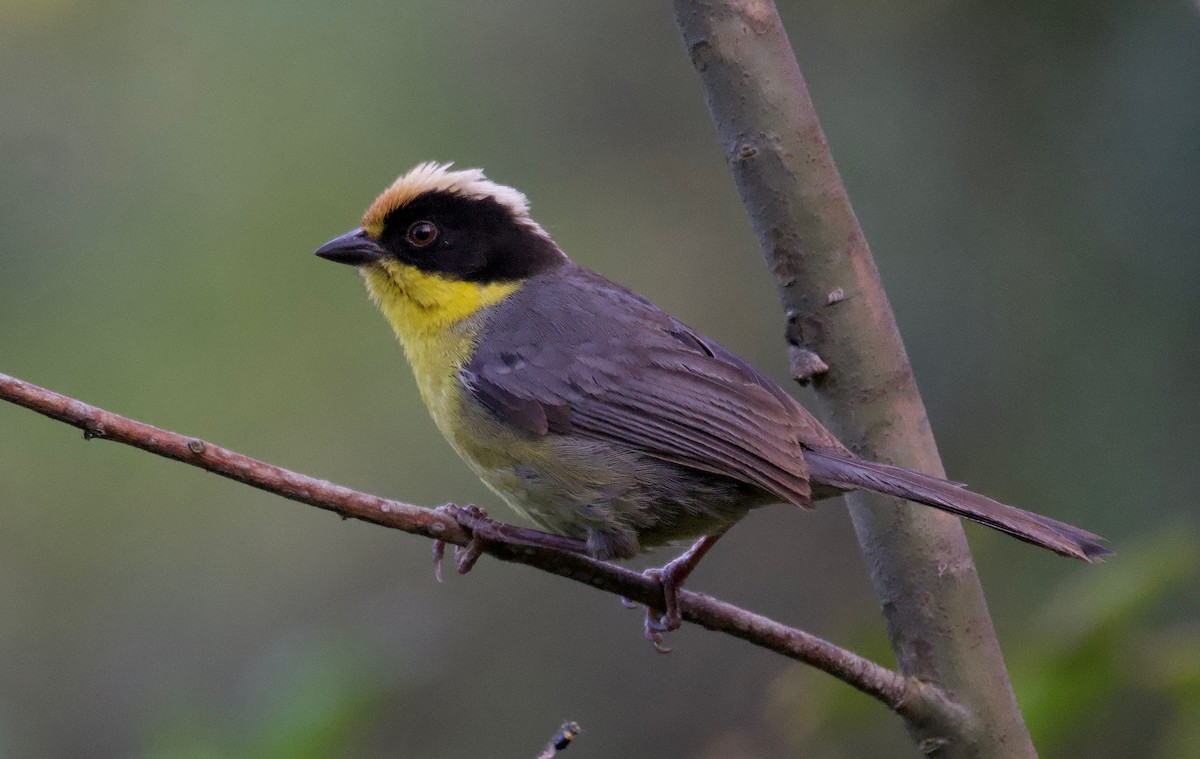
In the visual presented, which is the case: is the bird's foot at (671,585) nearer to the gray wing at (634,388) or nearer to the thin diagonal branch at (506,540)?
the thin diagonal branch at (506,540)

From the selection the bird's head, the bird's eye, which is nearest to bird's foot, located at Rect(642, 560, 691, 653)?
the bird's head

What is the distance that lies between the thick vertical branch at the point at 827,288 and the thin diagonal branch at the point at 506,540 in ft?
0.47

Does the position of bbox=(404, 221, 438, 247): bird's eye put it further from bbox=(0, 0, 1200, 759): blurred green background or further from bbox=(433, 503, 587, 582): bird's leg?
bbox=(0, 0, 1200, 759): blurred green background

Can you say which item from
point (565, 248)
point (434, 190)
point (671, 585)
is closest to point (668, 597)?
point (671, 585)

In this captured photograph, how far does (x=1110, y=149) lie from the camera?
202 inches

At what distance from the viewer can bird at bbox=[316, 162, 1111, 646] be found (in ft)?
10.3

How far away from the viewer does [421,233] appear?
4.00 meters

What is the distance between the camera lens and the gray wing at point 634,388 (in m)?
3.26

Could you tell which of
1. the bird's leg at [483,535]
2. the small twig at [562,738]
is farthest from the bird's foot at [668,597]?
the small twig at [562,738]

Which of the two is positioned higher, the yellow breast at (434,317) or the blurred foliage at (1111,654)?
the yellow breast at (434,317)

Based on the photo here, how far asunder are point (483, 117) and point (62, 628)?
134 inches

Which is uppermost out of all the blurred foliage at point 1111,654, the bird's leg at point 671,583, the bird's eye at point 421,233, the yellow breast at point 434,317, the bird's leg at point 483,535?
the bird's eye at point 421,233

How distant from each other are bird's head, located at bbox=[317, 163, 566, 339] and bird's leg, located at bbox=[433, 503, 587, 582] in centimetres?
101

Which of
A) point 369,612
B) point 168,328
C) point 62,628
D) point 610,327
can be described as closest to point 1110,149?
point 610,327
